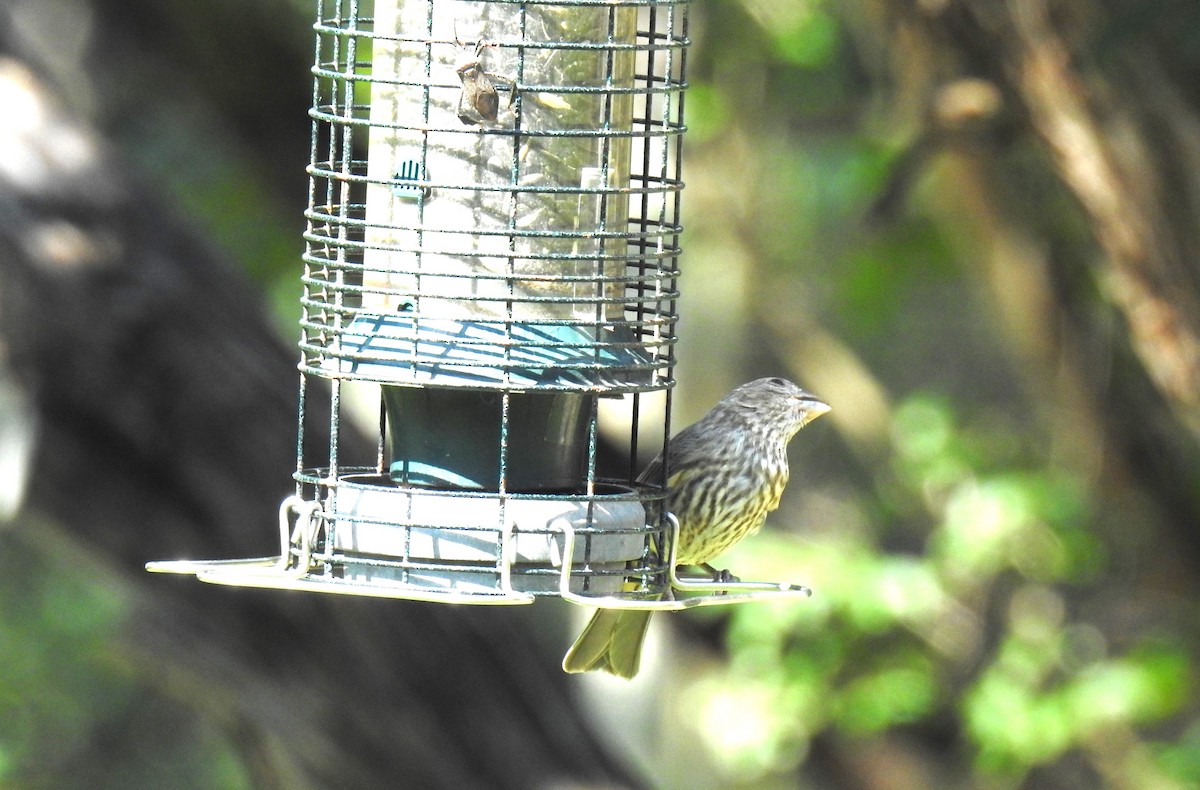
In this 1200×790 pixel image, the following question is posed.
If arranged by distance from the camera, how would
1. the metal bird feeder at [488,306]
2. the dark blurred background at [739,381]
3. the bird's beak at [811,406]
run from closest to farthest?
the metal bird feeder at [488,306] < the bird's beak at [811,406] < the dark blurred background at [739,381]

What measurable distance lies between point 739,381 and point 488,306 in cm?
683

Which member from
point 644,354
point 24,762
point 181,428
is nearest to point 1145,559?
point 181,428

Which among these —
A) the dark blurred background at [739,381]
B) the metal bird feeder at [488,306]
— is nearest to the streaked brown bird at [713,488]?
the metal bird feeder at [488,306]

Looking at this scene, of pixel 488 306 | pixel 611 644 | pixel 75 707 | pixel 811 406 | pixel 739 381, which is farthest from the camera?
pixel 75 707

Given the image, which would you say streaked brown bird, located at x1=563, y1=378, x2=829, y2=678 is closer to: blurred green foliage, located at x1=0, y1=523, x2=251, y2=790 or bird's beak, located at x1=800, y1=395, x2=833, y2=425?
bird's beak, located at x1=800, y1=395, x2=833, y2=425

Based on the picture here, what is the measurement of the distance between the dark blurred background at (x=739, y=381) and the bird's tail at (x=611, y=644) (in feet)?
6.35

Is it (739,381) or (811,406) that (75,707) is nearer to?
(739,381)

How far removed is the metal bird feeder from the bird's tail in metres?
0.43

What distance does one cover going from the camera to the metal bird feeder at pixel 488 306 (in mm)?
3504

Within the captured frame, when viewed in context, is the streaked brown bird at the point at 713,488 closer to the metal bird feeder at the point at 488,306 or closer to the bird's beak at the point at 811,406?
the bird's beak at the point at 811,406

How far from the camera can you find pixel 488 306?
3650 millimetres

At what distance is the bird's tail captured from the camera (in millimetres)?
4234

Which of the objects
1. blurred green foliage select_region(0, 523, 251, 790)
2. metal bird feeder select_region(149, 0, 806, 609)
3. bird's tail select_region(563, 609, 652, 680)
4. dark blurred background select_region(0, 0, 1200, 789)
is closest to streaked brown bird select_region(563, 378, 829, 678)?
bird's tail select_region(563, 609, 652, 680)

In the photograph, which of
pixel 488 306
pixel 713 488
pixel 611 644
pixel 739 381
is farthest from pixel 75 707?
pixel 488 306
